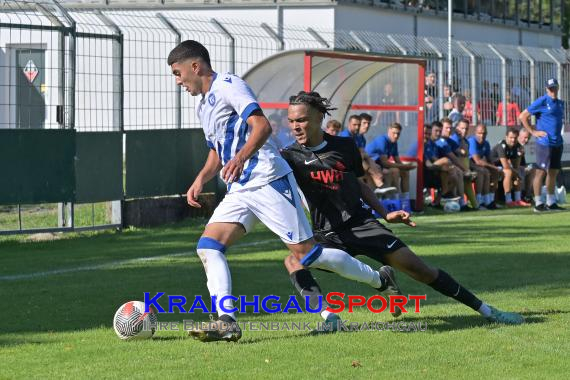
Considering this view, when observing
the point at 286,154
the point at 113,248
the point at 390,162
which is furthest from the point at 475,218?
the point at 286,154

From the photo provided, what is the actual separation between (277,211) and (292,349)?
94 cm

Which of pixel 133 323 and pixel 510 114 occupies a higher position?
pixel 510 114

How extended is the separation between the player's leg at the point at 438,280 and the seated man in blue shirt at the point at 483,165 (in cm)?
1317

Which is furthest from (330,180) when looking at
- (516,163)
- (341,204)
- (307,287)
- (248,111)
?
(516,163)

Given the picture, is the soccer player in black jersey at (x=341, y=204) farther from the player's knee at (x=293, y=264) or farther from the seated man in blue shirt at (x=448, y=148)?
the seated man in blue shirt at (x=448, y=148)

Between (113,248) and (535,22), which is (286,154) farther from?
(535,22)

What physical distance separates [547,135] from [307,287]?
12.3 meters

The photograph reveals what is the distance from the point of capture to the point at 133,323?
8.23 m

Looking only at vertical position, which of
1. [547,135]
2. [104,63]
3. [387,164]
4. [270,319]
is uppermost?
[104,63]

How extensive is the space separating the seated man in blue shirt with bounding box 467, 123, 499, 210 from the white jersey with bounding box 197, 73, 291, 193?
13969mm

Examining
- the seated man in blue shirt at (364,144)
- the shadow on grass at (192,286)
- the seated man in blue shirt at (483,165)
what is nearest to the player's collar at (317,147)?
the shadow on grass at (192,286)

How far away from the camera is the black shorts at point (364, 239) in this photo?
28.3 ft

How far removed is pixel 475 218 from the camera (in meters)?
19.2

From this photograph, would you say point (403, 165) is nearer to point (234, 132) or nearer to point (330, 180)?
point (330, 180)
